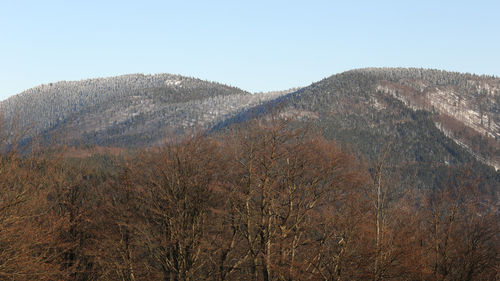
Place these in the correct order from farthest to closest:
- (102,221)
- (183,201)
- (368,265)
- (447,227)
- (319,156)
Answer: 1. (447,227)
2. (102,221)
3. (319,156)
4. (183,201)
5. (368,265)

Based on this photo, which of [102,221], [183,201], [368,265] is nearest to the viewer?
[368,265]

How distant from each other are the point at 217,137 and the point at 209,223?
636 centimetres

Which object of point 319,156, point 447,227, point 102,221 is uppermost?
point 319,156

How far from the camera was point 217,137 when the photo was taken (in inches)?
1227

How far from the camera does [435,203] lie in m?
34.5

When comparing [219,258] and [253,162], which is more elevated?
[253,162]

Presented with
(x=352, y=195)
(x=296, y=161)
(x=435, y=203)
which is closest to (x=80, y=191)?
(x=296, y=161)

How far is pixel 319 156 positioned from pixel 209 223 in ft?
22.8

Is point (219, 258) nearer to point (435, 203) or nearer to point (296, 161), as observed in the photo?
point (296, 161)

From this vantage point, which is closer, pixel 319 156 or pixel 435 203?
pixel 319 156

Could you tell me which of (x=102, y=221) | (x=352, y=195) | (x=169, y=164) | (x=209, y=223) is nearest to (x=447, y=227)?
(x=352, y=195)

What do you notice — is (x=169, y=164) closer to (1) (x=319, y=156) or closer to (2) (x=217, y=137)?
(2) (x=217, y=137)

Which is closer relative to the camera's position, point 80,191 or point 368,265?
point 368,265

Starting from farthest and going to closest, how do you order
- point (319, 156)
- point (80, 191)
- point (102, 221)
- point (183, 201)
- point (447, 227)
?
point (447, 227) → point (80, 191) → point (102, 221) → point (319, 156) → point (183, 201)
